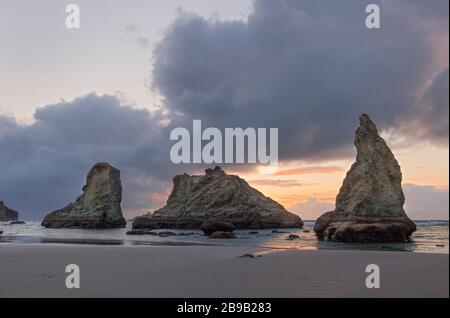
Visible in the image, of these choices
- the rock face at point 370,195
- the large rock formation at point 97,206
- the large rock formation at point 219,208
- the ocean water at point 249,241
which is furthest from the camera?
the large rock formation at point 97,206

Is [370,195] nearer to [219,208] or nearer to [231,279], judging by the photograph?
[231,279]

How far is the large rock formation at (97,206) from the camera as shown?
12162 cm

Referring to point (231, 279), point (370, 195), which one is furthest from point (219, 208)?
point (231, 279)

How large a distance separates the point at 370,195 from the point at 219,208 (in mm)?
77611

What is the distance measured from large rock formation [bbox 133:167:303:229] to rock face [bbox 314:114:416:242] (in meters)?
64.8

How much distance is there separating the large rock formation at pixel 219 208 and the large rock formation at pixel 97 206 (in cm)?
813

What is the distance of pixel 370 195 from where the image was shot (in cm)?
5169

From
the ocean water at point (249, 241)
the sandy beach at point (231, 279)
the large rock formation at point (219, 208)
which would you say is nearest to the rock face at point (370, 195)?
the ocean water at point (249, 241)

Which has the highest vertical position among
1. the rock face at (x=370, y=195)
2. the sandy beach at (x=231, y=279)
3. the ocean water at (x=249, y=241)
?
the rock face at (x=370, y=195)

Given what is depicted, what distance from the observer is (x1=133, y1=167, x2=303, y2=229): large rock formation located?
121 m

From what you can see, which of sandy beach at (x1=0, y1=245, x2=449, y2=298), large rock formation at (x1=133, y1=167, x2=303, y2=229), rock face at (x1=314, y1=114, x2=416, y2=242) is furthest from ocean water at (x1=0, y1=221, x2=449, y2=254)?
large rock formation at (x1=133, y1=167, x2=303, y2=229)

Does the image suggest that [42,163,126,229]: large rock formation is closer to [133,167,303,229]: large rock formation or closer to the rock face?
[133,167,303,229]: large rock formation

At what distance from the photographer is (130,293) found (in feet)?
38.4

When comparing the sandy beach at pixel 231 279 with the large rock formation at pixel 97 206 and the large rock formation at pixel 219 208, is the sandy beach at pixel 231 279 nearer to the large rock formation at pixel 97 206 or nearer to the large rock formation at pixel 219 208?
the large rock formation at pixel 219 208
